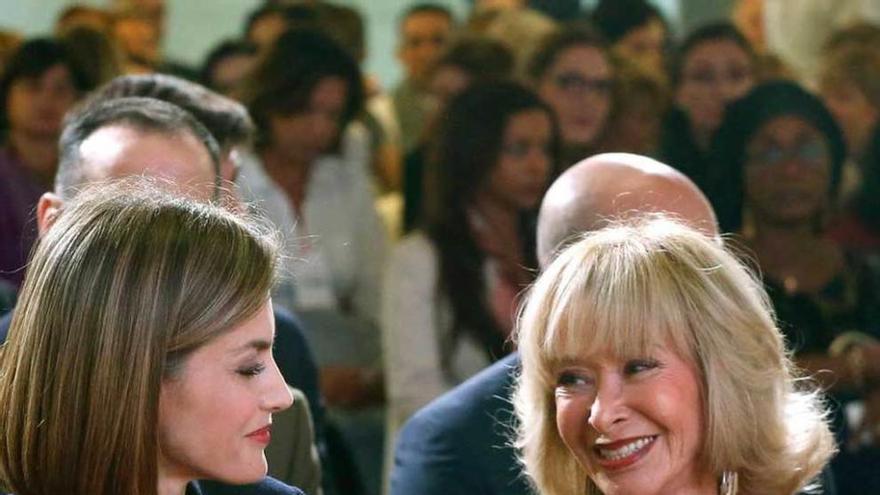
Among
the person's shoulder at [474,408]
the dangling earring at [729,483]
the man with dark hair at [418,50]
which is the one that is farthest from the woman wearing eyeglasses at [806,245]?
the dangling earring at [729,483]

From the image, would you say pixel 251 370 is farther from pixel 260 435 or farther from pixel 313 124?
pixel 313 124

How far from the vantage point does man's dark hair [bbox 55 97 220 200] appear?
3400 mm

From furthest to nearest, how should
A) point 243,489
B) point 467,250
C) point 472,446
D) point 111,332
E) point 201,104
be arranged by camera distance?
point 467,250
point 201,104
point 472,446
point 243,489
point 111,332

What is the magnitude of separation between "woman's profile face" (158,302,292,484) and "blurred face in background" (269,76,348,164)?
2.80 meters

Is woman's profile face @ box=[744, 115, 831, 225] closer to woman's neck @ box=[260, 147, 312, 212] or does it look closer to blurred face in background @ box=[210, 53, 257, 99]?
woman's neck @ box=[260, 147, 312, 212]

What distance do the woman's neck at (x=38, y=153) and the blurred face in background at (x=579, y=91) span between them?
4.46 ft

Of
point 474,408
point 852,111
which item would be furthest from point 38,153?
point 852,111

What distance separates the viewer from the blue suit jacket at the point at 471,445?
325 centimetres

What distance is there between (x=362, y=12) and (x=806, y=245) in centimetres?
153

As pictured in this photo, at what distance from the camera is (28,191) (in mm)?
4957

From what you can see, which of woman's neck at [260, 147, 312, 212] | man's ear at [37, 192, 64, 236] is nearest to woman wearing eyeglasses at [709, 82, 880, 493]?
woman's neck at [260, 147, 312, 212]

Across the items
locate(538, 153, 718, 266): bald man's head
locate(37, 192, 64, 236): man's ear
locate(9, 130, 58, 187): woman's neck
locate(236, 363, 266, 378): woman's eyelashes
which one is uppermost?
locate(9, 130, 58, 187): woman's neck

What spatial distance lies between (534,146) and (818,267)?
82 cm

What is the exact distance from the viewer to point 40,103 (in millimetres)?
5156
